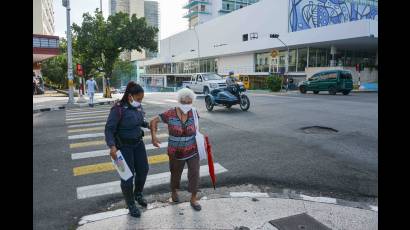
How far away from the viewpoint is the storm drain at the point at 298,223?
12.8 ft

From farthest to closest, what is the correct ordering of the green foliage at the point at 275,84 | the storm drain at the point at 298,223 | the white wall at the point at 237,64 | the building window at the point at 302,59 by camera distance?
the white wall at the point at 237,64 < the building window at the point at 302,59 < the green foliage at the point at 275,84 < the storm drain at the point at 298,223

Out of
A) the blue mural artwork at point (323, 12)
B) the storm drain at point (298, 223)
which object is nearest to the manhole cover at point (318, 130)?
the storm drain at point (298, 223)

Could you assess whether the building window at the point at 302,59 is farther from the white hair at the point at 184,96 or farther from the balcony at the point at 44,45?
the white hair at the point at 184,96

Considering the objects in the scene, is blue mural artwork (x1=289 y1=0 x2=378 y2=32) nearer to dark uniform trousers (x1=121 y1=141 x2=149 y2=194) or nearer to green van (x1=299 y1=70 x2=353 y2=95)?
green van (x1=299 y1=70 x2=353 y2=95)

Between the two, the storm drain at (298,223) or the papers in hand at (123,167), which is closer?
the storm drain at (298,223)

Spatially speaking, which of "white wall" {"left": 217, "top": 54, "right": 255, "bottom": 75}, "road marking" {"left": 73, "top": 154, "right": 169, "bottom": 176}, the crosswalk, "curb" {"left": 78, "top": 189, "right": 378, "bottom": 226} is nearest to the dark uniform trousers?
"curb" {"left": 78, "top": 189, "right": 378, "bottom": 226}

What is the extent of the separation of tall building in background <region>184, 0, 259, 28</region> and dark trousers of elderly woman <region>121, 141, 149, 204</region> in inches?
3907

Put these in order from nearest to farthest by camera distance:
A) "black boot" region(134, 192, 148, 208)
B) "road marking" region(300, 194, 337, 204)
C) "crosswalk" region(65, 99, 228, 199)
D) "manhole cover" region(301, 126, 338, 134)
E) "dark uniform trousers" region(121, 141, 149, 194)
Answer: "dark uniform trousers" region(121, 141, 149, 194) < "black boot" region(134, 192, 148, 208) < "road marking" region(300, 194, 337, 204) < "crosswalk" region(65, 99, 228, 199) < "manhole cover" region(301, 126, 338, 134)

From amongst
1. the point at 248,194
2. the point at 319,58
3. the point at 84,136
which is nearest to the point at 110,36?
the point at 84,136

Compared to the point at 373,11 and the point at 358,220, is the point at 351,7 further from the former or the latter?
the point at 358,220

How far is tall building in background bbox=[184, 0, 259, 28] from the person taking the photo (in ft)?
322

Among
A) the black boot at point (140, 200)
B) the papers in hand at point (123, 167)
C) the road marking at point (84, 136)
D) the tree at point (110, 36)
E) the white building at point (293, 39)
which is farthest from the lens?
the white building at point (293, 39)

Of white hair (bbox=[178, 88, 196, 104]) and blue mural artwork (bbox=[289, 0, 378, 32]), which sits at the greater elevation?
blue mural artwork (bbox=[289, 0, 378, 32])

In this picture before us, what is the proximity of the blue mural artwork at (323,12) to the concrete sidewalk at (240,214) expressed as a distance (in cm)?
4732
